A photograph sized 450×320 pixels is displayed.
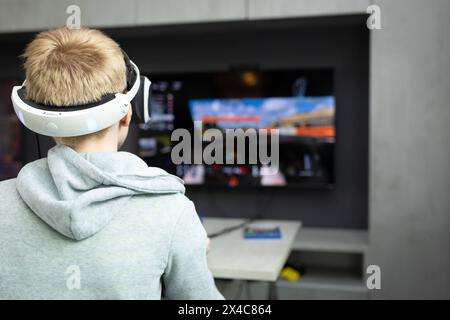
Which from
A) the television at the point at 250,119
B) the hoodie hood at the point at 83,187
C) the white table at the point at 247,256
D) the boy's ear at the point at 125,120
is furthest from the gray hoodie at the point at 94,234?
the television at the point at 250,119

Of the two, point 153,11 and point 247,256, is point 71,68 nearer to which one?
point 247,256

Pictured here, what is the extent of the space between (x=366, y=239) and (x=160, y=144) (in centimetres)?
162

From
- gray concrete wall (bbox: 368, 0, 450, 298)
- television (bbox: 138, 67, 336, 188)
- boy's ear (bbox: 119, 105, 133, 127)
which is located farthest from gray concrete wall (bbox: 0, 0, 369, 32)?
boy's ear (bbox: 119, 105, 133, 127)

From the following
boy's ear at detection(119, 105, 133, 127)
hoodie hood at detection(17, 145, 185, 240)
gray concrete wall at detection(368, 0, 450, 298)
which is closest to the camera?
hoodie hood at detection(17, 145, 185, 240)

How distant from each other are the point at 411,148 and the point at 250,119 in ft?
3.64

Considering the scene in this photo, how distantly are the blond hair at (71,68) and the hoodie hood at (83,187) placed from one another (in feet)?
0.31

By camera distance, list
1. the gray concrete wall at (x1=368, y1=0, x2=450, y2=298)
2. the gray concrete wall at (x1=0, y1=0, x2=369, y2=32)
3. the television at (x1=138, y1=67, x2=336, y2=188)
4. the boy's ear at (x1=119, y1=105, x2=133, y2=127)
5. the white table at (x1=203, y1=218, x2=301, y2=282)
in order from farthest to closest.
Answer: the television at (x1=138, y1=67, x2=336, y2=188) < the gray concrete wall at (x1=0, y1=0, x2=369, y2=32) < the gray concrete wall at (x1=368, y1=0, x2=450, y2=298) < the white table at (x1=203, y1=218, x2=301, y2=282) < the boy's ear at (x1=119, y1=105, x2=133, y2=127)

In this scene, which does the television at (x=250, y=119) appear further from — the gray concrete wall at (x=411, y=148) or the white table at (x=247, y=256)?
the white table at (x=247, y=256)

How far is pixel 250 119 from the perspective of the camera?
11.1 feet

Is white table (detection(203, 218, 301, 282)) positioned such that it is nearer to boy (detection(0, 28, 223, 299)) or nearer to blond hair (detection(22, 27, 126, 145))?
boy (detection(0, 28, 223, 299))

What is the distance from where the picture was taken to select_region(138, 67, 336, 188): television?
10.9 feet

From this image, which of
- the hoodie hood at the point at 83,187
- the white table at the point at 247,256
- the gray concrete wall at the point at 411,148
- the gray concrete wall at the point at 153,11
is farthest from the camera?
the gray concrete wall at the point at 153,11

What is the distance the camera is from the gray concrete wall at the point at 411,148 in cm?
281

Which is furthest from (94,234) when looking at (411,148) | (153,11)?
(153,11)
